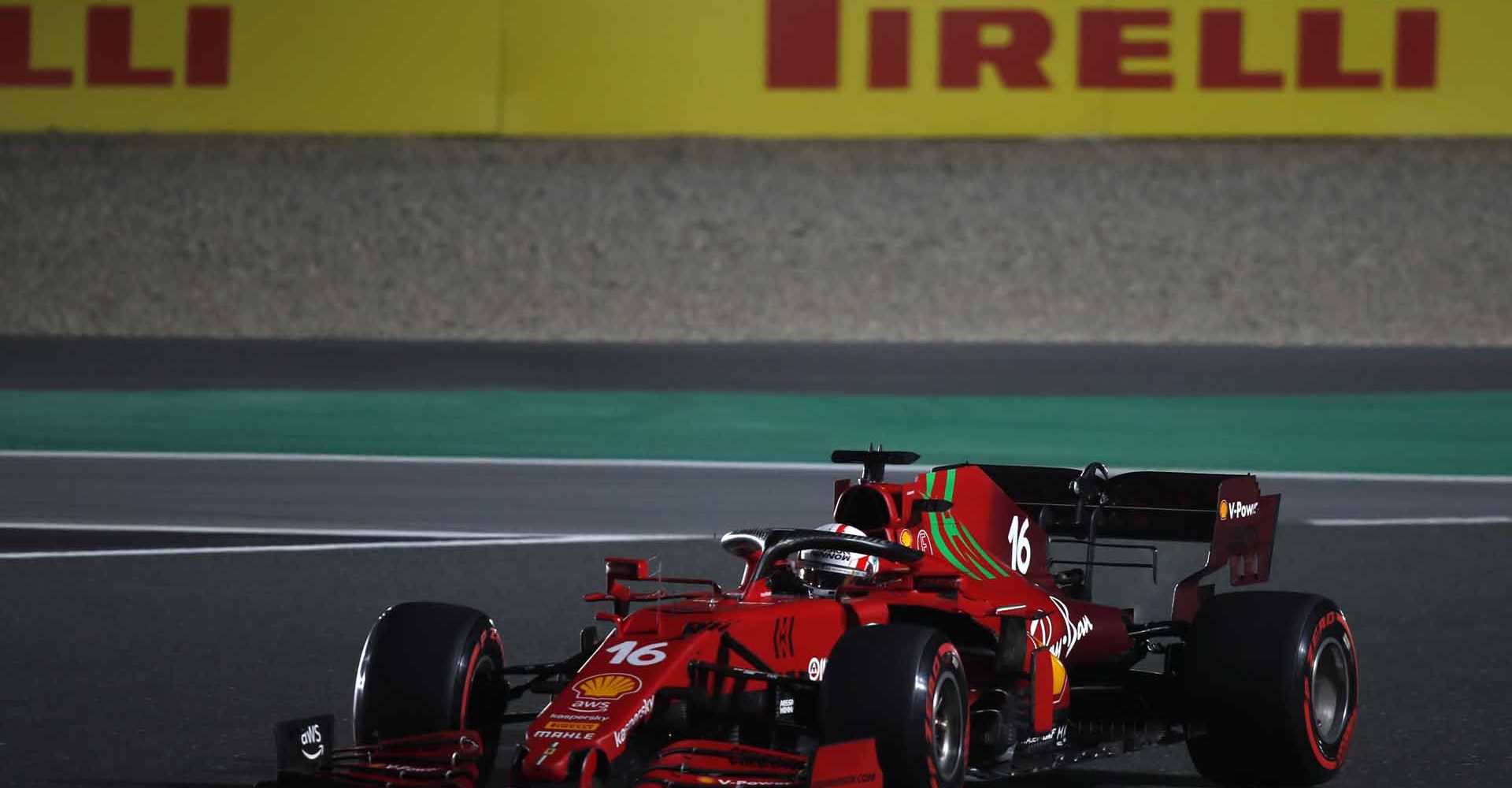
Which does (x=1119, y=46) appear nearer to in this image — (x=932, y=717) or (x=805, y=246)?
(x=805, y=246)

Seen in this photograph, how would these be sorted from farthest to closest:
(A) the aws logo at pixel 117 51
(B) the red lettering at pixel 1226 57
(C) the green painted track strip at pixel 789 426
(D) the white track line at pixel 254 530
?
(A) the aws logo at pixel 117 51, (B) the red lettering at pixel 1226 57, (C) the green painted track strip at pixel 789 426, (D) the white track line at pixel 254 530

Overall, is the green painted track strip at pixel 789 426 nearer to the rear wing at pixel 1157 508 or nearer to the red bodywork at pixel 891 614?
the rear wing at pixel 1157 508

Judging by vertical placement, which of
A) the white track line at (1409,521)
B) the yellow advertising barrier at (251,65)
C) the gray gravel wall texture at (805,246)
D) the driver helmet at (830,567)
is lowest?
the white track line at (1409,521)

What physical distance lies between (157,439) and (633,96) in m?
7.42

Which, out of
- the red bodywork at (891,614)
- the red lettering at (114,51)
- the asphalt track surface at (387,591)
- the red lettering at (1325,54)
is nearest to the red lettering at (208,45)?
the red lettering at (114,51)

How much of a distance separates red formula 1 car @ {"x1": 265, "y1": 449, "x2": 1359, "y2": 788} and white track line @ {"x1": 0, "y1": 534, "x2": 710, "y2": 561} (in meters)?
4.26

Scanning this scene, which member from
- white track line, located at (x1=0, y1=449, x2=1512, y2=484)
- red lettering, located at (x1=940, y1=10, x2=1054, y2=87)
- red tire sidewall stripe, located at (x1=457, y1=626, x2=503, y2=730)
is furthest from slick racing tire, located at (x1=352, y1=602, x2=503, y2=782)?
red lettering, located at (x1=940, y1=10, x2=1054, y2=87)

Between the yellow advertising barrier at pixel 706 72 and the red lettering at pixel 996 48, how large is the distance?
16mm

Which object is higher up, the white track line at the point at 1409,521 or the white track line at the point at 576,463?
the white track line at the point at 576,463

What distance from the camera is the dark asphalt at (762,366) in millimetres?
17906

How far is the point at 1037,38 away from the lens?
20625 millimetres

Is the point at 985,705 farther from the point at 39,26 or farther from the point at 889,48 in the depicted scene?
the point at 39,26

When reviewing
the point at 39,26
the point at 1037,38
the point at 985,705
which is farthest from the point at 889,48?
the point at 985,705

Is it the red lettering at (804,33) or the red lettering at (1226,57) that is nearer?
the red lettering at (1226,57)
